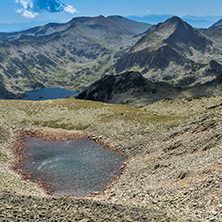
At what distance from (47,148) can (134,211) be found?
139 feet

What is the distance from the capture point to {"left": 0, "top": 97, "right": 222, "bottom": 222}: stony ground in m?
24.8

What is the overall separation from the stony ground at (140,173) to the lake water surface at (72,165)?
3.34 meters

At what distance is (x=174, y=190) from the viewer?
30.1m

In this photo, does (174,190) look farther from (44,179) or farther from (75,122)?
(75,122)

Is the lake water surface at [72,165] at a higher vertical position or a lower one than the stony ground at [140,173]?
lower

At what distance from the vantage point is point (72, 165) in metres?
52.8

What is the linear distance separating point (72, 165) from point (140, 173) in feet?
58.7

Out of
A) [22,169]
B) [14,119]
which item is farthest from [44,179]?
[14,119]

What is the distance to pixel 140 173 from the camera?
142ft

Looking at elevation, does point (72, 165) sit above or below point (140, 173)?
below

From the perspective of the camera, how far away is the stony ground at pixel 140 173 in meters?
24.8

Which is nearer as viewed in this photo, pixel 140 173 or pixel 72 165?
pixel 140 173

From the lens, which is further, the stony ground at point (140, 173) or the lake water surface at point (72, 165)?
the lake water surface at point (72, 165)

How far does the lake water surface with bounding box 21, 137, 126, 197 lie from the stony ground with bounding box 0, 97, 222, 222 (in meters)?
3.34
